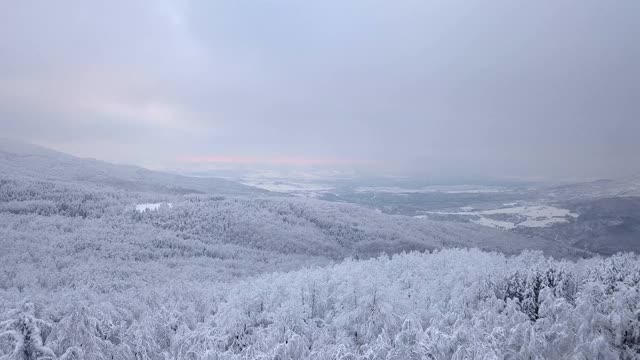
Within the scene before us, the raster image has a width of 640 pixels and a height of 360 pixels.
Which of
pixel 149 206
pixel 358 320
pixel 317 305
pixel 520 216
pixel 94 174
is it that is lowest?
pixel 317 305

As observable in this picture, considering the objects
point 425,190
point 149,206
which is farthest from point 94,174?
point 425,190

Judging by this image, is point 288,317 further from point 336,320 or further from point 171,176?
point 171,176

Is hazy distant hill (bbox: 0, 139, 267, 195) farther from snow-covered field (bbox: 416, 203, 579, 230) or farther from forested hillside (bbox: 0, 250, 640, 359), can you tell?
forested hillside (bbox: 0, 250, 640, 359)

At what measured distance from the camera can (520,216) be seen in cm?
2691

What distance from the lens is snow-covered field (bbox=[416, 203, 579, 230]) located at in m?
25.4

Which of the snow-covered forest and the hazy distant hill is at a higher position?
the hazy distant hill

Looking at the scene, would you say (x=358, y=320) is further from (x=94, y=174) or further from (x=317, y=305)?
(x=94, y=174)

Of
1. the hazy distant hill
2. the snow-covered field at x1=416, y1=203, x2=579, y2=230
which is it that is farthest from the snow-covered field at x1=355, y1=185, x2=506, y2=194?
the hazy distant hill

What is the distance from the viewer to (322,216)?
46.3 m

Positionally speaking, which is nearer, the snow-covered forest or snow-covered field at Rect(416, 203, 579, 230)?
the snow-covered forest

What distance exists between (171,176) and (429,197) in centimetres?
6477

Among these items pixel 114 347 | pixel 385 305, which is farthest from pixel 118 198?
pixel 385 305

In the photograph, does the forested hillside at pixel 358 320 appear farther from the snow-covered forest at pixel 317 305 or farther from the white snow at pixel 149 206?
the white snow at pixel 149 206

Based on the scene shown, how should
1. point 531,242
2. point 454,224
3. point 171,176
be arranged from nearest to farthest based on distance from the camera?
point 531,242 → point 454,224 → point 171,176
